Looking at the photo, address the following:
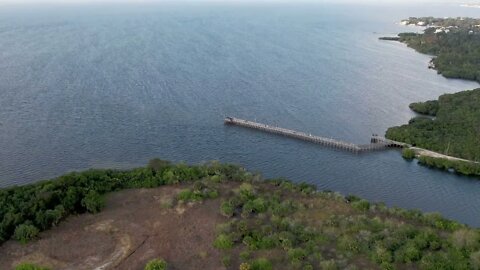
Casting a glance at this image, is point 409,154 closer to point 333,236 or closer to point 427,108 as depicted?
point 427,108

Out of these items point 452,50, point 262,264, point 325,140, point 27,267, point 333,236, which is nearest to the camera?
point 27,267

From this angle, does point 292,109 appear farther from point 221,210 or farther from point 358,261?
point 358,261

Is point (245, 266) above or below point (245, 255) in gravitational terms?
above

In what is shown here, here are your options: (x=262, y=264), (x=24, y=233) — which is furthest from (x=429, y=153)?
(x=24, y=233)

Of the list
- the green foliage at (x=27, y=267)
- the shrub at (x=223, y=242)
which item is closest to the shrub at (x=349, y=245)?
the shrub at (x=223, y=242)

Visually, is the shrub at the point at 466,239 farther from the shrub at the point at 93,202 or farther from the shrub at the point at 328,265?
the shrub at the point at 93,202

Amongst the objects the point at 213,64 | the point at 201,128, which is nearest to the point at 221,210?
the point at 201,128
